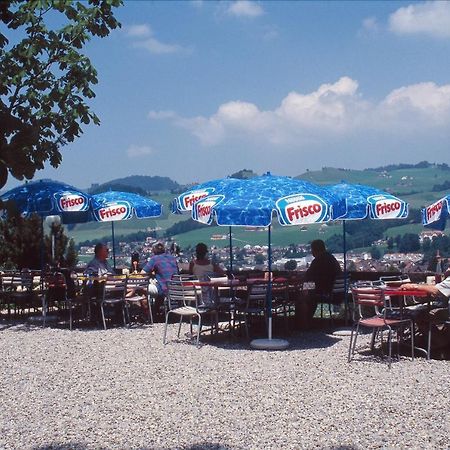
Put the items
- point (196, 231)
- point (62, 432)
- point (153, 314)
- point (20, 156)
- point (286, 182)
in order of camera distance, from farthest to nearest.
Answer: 1. point (196, 231)
2. point (153, 314)
3. point (286, 182)
4. point (62, 432)
5. point (20, 156)

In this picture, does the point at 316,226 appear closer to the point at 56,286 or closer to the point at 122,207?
the point at 122,207

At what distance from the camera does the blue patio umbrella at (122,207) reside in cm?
1242

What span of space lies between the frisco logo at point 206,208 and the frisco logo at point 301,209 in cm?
95

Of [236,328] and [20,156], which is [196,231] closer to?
[236,328]

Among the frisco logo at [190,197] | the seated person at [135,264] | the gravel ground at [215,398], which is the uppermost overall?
the frisco logo at [190,197]

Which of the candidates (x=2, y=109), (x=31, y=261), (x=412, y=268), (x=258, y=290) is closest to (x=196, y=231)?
(x=31, y=261)

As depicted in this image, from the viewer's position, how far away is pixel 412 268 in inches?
506

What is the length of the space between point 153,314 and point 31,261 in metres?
5.42

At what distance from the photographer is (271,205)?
871cm

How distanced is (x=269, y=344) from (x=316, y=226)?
1253 cm

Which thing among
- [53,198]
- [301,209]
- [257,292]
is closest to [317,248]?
[257,292]

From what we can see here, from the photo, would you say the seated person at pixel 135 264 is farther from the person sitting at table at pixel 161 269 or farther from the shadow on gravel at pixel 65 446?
the shadow on gravel at pixel 65 446

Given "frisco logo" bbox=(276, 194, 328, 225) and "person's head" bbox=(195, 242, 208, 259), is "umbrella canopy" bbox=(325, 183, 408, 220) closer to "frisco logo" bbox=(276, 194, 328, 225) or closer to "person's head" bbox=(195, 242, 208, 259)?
"frisco logo" bbox=(276, 194, 328, 225)

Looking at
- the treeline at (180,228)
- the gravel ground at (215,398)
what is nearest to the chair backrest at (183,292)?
the gravel ground at (215,398)
